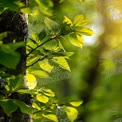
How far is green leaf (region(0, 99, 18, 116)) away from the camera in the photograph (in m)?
1.58

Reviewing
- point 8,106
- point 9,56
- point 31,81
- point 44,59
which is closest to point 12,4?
point 9,56

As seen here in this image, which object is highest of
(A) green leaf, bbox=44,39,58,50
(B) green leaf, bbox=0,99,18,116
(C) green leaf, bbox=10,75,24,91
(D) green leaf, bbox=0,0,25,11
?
(D) green leaf, bbox=0,0,25,11

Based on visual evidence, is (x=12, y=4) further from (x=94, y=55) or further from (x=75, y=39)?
(x=94, y=55)

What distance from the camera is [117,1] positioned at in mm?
6086

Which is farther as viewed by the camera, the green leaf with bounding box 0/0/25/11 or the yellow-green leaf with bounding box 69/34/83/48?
the yellow-green leaf with bounding box 69/34/83/48

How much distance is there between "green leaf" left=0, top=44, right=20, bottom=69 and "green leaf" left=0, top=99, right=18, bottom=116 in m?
0.53

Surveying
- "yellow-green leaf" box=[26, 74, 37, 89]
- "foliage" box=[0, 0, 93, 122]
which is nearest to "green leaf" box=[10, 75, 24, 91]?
"foliage" box=[0, 0, 93, 122]

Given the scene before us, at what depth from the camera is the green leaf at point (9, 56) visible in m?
1.06

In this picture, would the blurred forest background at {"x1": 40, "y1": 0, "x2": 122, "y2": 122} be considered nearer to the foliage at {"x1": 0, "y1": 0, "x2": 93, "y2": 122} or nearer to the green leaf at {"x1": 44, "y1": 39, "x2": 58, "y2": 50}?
the foliage at {"x1": 0, "y1": 0, "x2": 93, "y2": 122}

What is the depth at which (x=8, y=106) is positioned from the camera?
5.24 feet

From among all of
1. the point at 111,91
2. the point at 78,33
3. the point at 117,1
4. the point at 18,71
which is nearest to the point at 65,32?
the point at 78,33

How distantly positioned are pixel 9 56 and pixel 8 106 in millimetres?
580

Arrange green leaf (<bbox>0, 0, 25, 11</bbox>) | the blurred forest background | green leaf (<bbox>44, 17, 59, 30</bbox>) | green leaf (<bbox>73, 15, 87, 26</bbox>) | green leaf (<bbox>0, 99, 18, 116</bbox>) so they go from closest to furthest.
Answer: green leaf (<bbox>0, 0, 25, 11</bbox>) → green leaf (<bbox>0, 99, 18, 116</bbox>) → green leaf (<bbox>44, 17, 59, 30</bbox>) → green leaf (<bbox>73, 15, 87, 26</bbox>) → the blurred forest background

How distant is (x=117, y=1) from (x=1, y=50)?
5249mm
